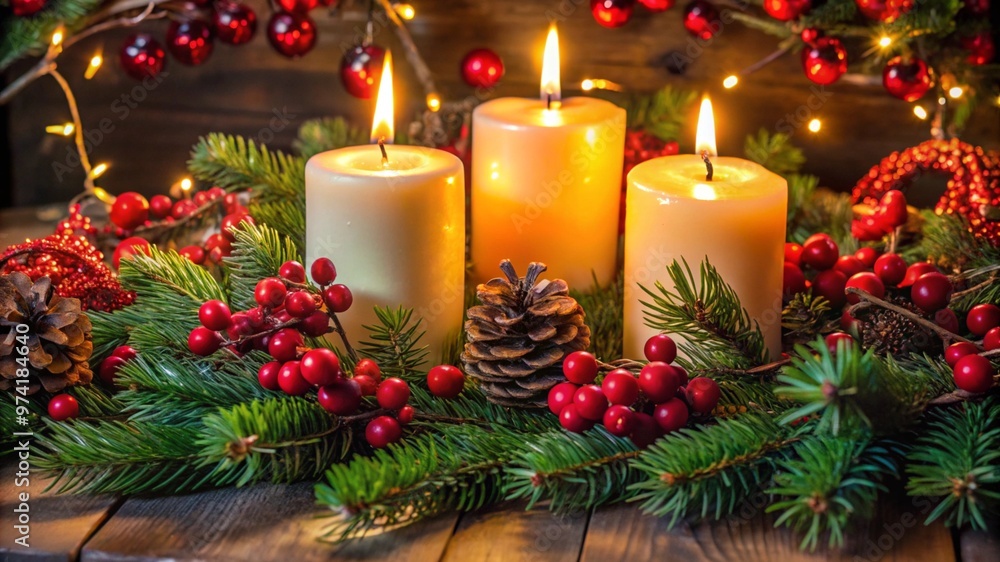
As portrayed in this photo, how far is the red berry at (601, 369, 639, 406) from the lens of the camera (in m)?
0.67

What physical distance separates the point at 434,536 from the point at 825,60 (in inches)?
25.3

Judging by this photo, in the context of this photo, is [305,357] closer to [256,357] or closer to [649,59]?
[256,357]

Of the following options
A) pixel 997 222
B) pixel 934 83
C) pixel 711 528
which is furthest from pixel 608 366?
pixel 934 83

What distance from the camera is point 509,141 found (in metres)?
0.89

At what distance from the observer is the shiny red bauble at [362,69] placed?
110 cm

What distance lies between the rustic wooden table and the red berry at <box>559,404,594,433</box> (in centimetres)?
6

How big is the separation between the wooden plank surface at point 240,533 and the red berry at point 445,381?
4.3 inches

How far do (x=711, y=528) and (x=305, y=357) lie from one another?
0.94ft

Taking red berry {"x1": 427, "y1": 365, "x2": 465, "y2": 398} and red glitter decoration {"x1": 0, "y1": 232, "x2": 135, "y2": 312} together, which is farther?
red glitter decoration {"x1": 0, "y1": 232, "x2": 135, "y2": 312}

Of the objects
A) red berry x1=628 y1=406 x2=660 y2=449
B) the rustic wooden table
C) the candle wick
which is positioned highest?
the candle wick

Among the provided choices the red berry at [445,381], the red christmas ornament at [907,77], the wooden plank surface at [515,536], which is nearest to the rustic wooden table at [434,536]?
the wooden plank surface at [515,536]

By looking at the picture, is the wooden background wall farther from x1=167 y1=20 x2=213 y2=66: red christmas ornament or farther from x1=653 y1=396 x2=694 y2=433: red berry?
x1=653 y1=396 x2=694 y2=433: red berry

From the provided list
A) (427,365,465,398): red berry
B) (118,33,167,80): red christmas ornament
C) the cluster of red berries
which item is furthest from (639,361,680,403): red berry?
(118,33,167,80): red christmas ornament

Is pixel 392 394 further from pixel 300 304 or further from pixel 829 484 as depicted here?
pixel 829 484
